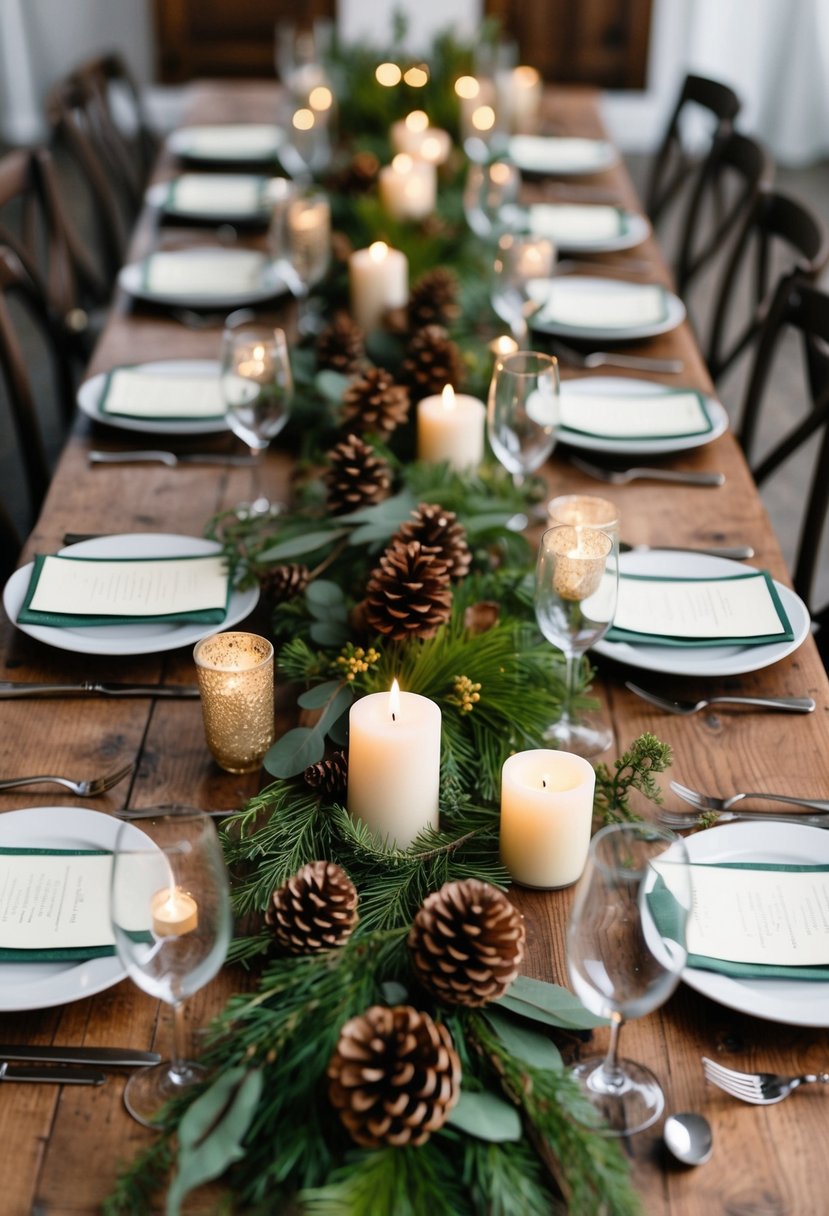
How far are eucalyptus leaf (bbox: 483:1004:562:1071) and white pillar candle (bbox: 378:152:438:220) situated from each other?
65.6 inches

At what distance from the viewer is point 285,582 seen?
129cm

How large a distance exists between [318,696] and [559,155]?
200cm

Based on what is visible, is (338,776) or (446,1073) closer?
(446,1073)

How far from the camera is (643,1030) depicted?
897 mm

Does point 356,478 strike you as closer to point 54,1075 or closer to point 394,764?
point 394,764

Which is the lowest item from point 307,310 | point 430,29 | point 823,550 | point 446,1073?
point 823,550

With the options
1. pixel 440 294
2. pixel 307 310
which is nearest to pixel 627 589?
pixel 440 294

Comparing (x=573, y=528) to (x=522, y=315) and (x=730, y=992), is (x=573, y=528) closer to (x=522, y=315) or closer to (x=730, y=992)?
(x=730, y=992)

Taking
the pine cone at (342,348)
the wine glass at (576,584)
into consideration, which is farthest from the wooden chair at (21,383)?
the wine glass at (576,584)

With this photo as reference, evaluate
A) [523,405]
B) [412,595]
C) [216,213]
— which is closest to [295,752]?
[412,595]

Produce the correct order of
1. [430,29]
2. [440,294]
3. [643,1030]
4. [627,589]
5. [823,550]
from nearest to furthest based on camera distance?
[643,1030] < [627,589] < [440,294] < [823,550] < [430,29]

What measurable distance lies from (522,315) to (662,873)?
1.25m

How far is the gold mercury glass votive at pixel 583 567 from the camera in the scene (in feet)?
3.53

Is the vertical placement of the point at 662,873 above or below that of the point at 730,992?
above
